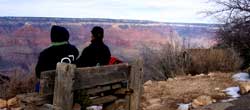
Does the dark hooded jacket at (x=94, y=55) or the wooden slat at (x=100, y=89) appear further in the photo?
the dark hooded jacket at (x=94, y=55)

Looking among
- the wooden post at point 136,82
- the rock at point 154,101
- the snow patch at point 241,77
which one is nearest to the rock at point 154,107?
the rock at point 154,101

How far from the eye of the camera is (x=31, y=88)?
40.3 ft

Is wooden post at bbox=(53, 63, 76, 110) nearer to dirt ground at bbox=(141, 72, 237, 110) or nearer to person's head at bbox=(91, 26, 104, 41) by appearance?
person's head at bbox=(91, 26, 104, 41)

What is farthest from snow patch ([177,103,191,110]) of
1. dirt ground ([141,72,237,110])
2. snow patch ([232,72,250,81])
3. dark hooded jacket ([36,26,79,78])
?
dark hooded jacket ([36,26,79,78])

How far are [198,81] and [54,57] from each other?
6.57 metres

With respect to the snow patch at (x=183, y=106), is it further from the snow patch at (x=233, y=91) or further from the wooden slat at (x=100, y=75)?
the wooden slat at (x=100, y=75)

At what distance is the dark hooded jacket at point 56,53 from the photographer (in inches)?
213

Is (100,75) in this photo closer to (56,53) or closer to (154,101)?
(56,53)

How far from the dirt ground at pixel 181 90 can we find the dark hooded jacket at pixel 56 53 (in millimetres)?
3717

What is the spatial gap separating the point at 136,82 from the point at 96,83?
0.99 metres

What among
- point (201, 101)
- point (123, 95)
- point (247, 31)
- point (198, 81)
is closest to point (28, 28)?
point (247, 31)

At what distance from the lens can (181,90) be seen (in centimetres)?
1036

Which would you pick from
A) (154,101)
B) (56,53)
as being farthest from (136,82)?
(154,101)

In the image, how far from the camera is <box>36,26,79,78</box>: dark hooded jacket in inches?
213
